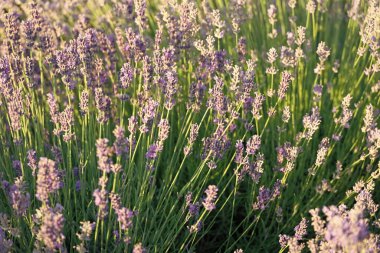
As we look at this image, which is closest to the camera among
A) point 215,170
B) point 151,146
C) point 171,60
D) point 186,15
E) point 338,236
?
point 338,236

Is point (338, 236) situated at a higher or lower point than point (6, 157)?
lower

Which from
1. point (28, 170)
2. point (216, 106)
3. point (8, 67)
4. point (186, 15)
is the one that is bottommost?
point (28, 170)

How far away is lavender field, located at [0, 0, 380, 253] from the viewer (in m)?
1.94

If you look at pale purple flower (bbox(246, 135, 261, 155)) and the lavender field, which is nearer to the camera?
the lavender field

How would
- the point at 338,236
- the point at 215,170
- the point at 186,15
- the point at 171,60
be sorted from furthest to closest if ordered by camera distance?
1. the point at 215,170
2. the point at 186,15
3. the point at 171,60
4. the point at 338,236

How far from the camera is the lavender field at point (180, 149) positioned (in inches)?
76.5

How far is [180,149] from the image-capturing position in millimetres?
2365

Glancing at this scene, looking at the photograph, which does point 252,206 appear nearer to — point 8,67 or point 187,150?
point 187,150

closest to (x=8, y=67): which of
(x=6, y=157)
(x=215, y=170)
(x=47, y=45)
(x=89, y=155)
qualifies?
(x=47, y=45)

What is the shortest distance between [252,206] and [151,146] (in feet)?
2.06

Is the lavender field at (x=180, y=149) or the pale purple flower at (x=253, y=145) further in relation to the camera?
the pale purple flower at (x=253, y=145)

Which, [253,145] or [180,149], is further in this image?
[180,149]

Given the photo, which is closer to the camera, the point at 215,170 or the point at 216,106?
the point at 216,106

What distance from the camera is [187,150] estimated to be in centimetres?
213
